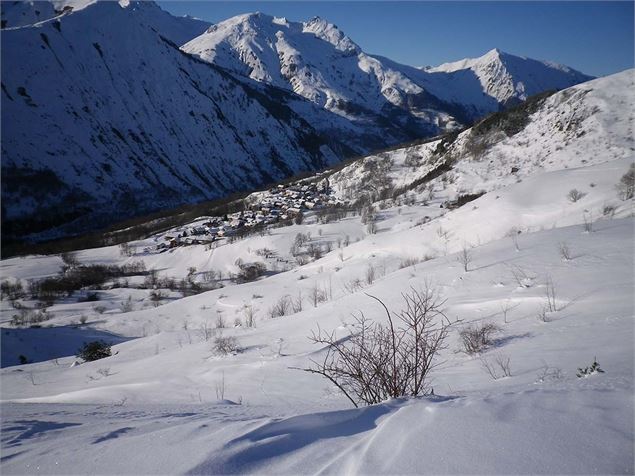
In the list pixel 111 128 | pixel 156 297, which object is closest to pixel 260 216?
pixel 156 297

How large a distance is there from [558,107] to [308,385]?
3692 centimetres

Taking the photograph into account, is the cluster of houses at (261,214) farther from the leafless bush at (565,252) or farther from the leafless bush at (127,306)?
the leafless bush at (565,252)

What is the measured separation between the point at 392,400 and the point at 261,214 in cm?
4148

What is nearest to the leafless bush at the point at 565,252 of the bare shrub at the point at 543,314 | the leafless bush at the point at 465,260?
the leafless bush at the point at 465,260

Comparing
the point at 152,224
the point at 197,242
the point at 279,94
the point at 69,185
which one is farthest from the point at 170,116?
the point at 279,94

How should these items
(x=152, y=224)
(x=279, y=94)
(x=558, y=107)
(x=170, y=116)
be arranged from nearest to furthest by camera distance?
(x=558, y=107)
(x=152, y=224)
(x=170, y=116)
(x=279, y=94)

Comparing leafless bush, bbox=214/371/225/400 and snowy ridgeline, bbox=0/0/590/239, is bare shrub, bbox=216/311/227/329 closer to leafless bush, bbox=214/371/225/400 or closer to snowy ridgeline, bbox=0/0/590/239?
leafless bush, bbox=214/371/225/400

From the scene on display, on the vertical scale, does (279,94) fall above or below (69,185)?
above

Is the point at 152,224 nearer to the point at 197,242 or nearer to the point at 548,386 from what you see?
the point at 197,242

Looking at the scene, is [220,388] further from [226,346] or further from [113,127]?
[113,127]

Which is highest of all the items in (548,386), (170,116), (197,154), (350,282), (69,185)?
(170,116)

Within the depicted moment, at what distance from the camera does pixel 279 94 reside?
14600 centimetres

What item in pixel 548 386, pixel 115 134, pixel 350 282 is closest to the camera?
pixel 548 386

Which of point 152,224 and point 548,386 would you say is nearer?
point 548,386
